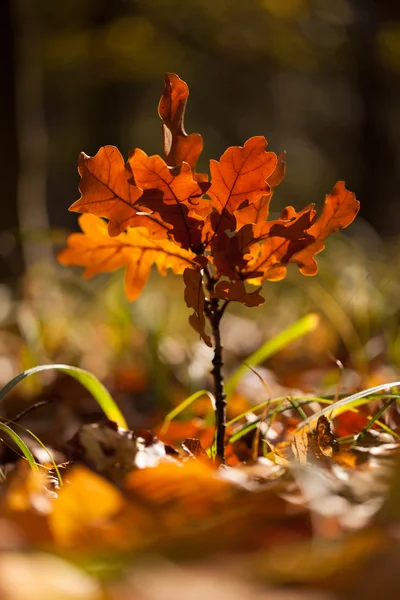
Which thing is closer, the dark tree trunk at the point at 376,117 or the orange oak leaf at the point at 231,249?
the orange oak leaf at the point at 231,249

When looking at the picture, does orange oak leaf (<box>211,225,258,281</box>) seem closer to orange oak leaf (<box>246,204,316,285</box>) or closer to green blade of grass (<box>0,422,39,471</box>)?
orange oak leaf (<box>246,204,316,285</box>)

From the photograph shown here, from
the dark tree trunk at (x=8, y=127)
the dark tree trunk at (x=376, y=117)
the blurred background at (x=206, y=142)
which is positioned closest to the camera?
the blurred background at (x=206, y=142)

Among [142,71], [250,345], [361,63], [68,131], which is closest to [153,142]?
[68,131]

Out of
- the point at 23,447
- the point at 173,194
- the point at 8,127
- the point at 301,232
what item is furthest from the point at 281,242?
the point at 8,127

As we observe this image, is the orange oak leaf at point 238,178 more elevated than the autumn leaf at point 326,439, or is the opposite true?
the orange oak leaf at point 238,178

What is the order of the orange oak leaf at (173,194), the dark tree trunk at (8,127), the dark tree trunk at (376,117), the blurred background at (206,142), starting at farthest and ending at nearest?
the dark tree trunk at (376,117) → the dark tree trunk at (8,127) → the blurred background at (206,142) → the orange oak leaf at (173,194)

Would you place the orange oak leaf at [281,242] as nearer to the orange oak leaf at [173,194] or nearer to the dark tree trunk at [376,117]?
the orange oak leaf at [173,194]

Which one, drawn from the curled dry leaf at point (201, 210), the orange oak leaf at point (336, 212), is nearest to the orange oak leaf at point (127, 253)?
the curled dry leaf at point (201, 210)
